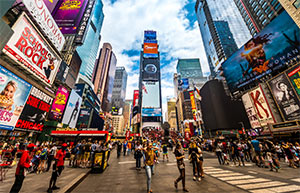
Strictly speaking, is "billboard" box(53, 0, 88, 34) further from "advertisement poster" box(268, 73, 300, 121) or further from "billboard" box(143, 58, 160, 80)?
"billboard" box(143, 58, 160, 80)

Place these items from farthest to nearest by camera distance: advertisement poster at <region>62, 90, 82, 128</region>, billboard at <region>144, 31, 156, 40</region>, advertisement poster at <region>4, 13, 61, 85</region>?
billboard at <region>144, 31, 156, 40</region> → advertisement poster at <region>62, 90, 82, 128</region> → advertisement poster at <region>4, 13, 61, 85</region>

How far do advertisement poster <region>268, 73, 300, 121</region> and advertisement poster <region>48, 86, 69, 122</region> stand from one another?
158ft

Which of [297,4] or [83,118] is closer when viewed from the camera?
[297,4]

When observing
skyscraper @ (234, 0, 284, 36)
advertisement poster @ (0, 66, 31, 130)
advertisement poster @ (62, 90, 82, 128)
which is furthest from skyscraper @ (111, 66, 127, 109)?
skyscraper @ (234, 0, 284, 36)

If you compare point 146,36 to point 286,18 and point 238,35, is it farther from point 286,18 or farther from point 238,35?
point 286,18

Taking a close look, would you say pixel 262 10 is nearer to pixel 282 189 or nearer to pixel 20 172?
pixel 282 189

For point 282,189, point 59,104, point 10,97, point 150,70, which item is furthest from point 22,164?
point 150,70

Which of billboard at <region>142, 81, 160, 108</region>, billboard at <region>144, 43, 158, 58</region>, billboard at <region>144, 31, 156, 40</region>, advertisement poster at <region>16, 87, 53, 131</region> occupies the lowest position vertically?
advertisement poster at <region>16, 87, 53, 131</region>

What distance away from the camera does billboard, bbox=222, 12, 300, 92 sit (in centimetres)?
2108

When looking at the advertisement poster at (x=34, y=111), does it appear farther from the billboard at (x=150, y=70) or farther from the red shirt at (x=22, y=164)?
the billboard at (x=150, y=70)

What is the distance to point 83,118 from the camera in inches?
1811

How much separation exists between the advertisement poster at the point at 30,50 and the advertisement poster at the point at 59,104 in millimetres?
9477

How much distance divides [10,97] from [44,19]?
12.4m

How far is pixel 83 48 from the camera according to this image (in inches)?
2788
